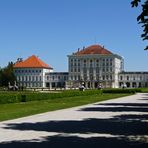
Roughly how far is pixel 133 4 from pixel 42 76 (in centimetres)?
16213

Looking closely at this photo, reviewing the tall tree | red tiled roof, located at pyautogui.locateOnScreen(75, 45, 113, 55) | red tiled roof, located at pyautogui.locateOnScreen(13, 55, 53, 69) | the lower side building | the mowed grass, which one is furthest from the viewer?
red tiled roof, located at pyautogui.locateOnScreen(13, 55, 53, 69)

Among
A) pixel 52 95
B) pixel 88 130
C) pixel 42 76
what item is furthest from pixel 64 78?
pixel 88 130

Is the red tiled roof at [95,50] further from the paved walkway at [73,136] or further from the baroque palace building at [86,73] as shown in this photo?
the paved walkway at [73,136]

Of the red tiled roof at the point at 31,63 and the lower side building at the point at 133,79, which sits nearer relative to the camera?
the lower side building at the point at 133,79

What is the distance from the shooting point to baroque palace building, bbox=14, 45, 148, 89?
167250mm

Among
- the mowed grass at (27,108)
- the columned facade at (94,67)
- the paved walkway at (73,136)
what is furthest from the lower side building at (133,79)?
the paved walkway at (73,136)

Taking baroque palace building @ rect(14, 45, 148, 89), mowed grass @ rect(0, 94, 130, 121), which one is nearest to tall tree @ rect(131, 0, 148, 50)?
mowed grass @ rect(0, 94, 130, 121)

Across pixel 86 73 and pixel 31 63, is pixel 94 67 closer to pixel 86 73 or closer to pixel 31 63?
pixel 86 73

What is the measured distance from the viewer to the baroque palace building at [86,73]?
16725 cm

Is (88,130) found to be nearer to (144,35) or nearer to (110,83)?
(144,35)

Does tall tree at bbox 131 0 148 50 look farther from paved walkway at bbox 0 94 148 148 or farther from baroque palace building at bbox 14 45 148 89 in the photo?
baroque palace building at bbox 14 45 148 89

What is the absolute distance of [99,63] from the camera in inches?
6604

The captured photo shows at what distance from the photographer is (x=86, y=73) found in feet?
561

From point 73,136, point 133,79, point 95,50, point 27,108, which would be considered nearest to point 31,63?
point 95,50
